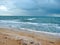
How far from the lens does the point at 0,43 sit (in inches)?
257

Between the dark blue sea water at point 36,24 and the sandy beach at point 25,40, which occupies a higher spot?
the sandy beach at point 25,40

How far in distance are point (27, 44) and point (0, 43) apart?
4.19ft

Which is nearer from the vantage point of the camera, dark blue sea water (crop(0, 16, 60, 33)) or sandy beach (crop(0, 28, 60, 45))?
sandy beach (crop(0, 28, 60, 45))

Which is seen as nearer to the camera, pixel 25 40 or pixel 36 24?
pixel 25 40

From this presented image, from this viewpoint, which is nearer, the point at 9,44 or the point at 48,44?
the point at 9,44

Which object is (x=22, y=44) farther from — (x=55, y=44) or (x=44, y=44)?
(x=55, y=44)

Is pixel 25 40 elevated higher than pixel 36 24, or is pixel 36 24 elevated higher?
pixel 25 40

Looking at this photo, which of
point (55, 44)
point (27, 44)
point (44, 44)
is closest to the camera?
point (27, 44)

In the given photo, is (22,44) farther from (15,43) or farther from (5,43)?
(5,43)

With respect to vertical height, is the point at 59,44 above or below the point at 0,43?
below

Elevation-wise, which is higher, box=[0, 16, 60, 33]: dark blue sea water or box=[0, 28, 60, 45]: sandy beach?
box=[0, 28, 60, 45]: sandy beach

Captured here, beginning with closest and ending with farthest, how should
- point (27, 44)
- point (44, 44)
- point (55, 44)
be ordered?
point (27, 44) < point (44, 44) < point (55, 44)

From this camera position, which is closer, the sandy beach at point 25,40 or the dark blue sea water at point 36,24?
the sandy beach at point 25,40

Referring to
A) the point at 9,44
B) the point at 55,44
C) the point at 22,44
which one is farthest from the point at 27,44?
the point at 55,44
